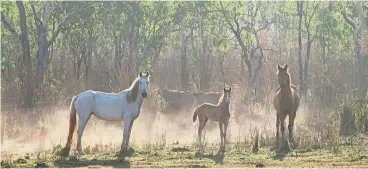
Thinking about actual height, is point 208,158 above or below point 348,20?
below

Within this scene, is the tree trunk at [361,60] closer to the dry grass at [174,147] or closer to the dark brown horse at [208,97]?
the dark brown horse at [208,97]

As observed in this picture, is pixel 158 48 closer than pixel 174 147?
No

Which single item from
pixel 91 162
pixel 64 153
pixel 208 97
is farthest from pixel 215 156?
pixel 208 97

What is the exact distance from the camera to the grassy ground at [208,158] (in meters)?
11.5

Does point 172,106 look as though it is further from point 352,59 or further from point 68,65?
point 352,59

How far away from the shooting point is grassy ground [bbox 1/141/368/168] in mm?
11516

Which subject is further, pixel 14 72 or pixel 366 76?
pixel 366 76

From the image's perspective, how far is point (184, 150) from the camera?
13914 mm

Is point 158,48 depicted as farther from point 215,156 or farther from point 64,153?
point 215,156

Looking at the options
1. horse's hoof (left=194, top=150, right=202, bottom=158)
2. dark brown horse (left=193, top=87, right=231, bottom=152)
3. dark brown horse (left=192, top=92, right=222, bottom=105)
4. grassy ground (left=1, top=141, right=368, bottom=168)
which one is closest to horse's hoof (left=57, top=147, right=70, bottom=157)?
grassy ground (left=1, top=141, right=368, bottom=168)

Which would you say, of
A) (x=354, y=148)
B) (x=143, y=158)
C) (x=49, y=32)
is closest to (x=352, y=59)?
(x=49, y=32)

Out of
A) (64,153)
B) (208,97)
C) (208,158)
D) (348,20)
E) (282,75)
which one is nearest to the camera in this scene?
(208,158)

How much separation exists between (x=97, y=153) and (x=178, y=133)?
17.8 ft

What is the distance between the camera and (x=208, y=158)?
12.5 meters
